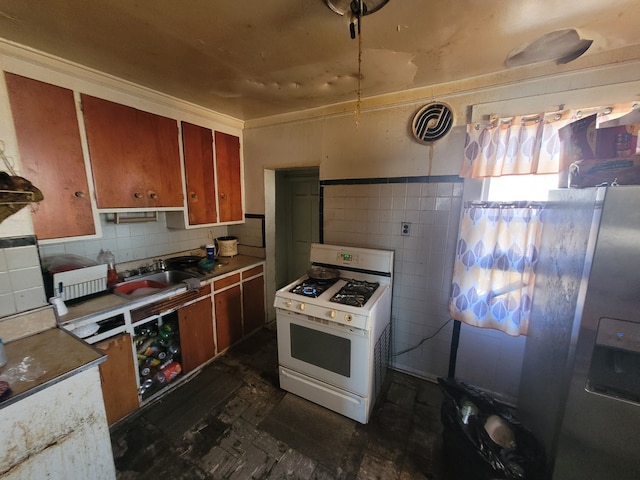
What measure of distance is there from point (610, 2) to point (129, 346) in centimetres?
308

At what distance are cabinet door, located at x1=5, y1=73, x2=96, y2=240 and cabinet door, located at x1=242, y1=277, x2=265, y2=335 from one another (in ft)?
4.54

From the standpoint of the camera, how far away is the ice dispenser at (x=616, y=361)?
854 mm

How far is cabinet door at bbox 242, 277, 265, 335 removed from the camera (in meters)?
2.61

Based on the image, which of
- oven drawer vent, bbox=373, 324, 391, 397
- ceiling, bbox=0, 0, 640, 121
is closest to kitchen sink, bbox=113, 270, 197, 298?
ceiling, bbox=0, 0, 640, 121

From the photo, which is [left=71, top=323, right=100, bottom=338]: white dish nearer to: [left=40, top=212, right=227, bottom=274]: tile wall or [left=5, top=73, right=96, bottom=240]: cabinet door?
[left=5, top=73, right=96, bottom=240]: cabinet door

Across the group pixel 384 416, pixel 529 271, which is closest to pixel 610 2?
pixel 529 271

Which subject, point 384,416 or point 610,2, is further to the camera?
point 384,416

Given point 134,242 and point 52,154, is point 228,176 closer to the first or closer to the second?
point 134,242

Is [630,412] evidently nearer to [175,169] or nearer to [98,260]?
[175,169]

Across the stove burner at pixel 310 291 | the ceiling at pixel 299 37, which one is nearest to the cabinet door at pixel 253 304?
the stove burner at pixel 310 291

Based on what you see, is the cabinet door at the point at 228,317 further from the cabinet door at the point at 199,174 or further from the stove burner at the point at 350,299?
the stove burner at the point at 350,299

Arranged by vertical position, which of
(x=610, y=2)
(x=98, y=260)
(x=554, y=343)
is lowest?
(x=554, y=343)

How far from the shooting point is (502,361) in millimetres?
1813

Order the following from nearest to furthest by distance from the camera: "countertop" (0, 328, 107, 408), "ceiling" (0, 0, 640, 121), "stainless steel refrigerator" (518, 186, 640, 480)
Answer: "stainless steel refrigerator" (518, 186, 640, 480) → "countertop" (0, 328, 107, 408) → "ceiling" (0, 0, 640, 121)
